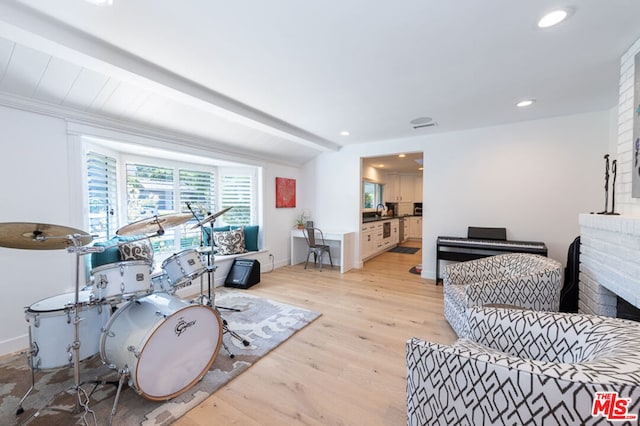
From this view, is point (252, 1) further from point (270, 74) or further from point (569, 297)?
point (569, 297)

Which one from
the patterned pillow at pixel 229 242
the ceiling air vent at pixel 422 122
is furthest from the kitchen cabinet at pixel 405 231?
the patterned pillow at pixel 229 242

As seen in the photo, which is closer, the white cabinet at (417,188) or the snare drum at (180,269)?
the snare drum at (180,269)

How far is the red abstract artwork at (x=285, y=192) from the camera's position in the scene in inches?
200

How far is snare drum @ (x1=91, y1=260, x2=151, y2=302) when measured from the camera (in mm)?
1641

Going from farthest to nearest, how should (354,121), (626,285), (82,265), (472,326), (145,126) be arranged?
(354,121) → (145,126) → (82,265) → (626,285) → (472,326)

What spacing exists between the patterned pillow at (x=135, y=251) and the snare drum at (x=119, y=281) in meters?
1.14

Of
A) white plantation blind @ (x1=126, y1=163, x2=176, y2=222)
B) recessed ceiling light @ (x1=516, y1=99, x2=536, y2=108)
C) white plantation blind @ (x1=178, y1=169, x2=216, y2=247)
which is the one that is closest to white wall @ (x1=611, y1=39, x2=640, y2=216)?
recessed ceiling light @ (x1=516, y1=99, x2=536, y2=108)

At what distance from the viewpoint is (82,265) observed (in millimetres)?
2506

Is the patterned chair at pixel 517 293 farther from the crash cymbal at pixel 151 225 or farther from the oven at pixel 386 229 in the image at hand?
the oven at pixel 386 229

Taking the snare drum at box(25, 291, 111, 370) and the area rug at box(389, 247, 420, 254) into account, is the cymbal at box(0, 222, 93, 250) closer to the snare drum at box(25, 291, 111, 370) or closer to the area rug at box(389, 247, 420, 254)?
the snare drum at box(25, 291, 111, 370)

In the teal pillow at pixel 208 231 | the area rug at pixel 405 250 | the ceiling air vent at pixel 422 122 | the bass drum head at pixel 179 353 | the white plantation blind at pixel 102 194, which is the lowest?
the area rug at pixel 405 250

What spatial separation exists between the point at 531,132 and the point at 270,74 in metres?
3.74

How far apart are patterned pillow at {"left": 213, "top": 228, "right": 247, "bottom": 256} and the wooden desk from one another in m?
1.17

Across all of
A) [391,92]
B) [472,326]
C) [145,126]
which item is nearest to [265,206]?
[145,126]
